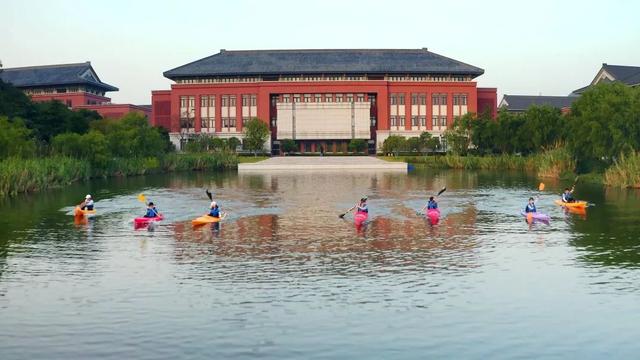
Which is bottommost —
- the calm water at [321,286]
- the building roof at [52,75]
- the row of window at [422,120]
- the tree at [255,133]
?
the calm water at [321,286]

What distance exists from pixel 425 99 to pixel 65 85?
215 feet

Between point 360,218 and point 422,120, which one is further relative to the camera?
point 422,120

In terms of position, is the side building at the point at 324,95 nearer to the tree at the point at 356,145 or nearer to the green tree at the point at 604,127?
the tree at the point at 356,145

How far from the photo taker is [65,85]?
132625mm

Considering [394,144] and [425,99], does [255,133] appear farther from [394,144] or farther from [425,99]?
[425,99]

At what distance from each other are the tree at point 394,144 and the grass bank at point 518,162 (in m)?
8.46

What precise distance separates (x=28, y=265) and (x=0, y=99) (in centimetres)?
6118

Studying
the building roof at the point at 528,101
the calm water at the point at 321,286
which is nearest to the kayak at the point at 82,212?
the calm water at the point at 321,286

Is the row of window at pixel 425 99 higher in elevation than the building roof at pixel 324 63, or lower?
lower

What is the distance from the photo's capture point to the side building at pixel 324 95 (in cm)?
12600

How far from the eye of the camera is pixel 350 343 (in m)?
15.1

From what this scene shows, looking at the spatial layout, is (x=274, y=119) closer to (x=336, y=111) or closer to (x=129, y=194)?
(x=336, y=111)

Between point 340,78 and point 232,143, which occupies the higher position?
point 340,78

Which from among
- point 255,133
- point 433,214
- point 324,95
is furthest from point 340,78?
point 433,214
